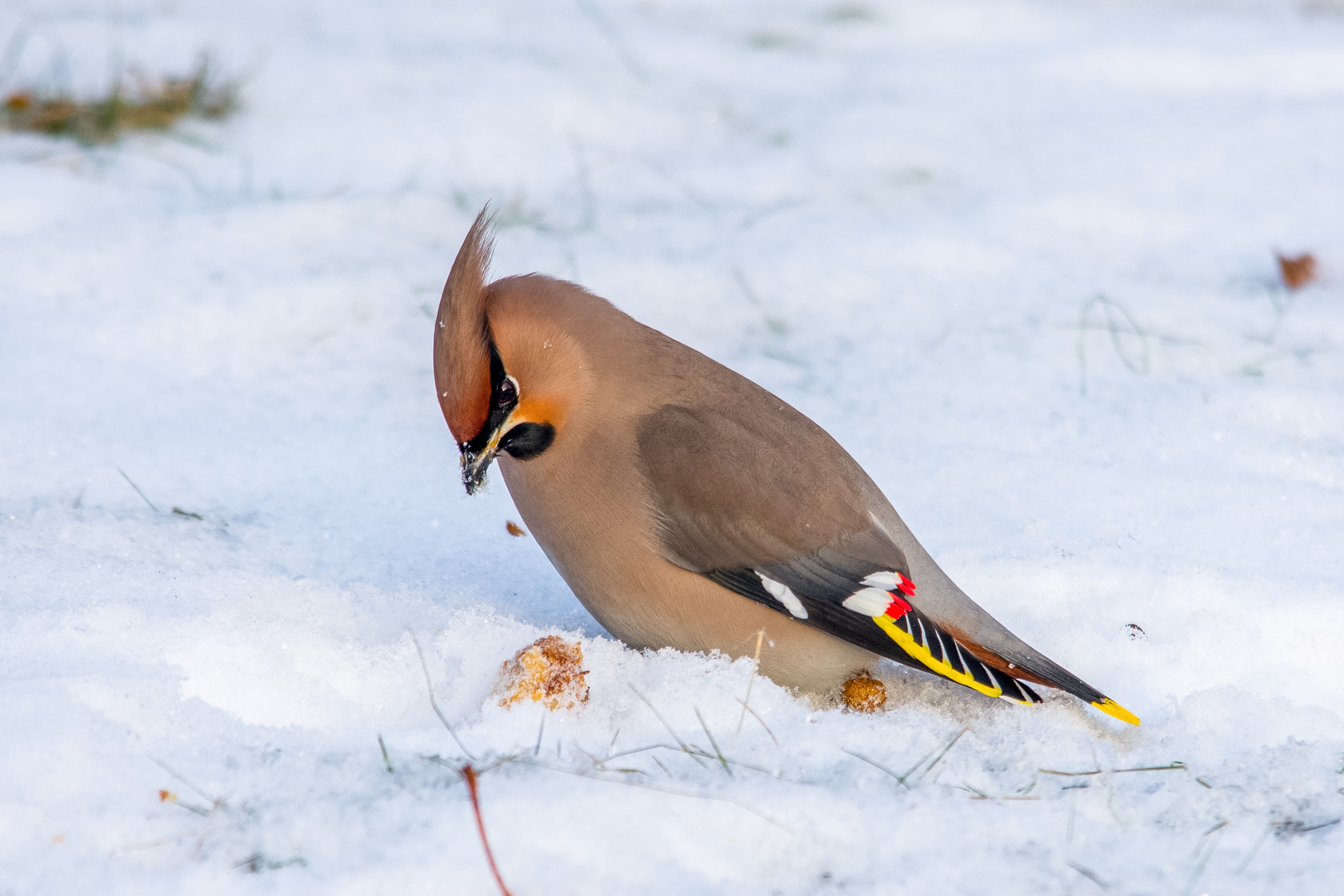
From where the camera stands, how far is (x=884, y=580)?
2.54m

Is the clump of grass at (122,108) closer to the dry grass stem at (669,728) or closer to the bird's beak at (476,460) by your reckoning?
the bird's beak at (476,460)

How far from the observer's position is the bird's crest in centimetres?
240

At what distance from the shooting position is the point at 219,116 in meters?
5.42

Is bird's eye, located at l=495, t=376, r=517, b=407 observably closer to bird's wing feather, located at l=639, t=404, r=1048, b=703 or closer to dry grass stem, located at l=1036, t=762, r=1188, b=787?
bird's wing feather, located at l=639, t=404, r=1048, b=703

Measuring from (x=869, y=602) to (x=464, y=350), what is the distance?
34.6 inches

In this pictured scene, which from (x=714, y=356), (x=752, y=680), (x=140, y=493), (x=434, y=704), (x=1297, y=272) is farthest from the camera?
(x=1297, y=272)

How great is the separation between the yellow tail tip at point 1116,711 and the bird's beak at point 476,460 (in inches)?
46.0

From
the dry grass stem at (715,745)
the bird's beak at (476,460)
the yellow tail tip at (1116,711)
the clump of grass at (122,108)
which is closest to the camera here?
the dry grass stem at (715,745)

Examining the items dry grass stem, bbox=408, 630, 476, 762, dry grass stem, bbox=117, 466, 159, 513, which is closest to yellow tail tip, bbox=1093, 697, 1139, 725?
dry grass stem, bbox=408, 630, 476, 762

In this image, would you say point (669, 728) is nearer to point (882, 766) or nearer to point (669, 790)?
point (669, 790)

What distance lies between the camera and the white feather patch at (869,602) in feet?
8.18

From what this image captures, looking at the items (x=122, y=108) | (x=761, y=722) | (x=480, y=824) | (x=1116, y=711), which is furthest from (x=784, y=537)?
(x=122, y=108)

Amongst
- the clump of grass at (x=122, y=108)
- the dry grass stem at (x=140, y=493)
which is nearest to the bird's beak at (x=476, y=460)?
the dry grass stem at (x=140, y=493)

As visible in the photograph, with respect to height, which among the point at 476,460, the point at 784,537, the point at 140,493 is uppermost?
the point at 476,460
